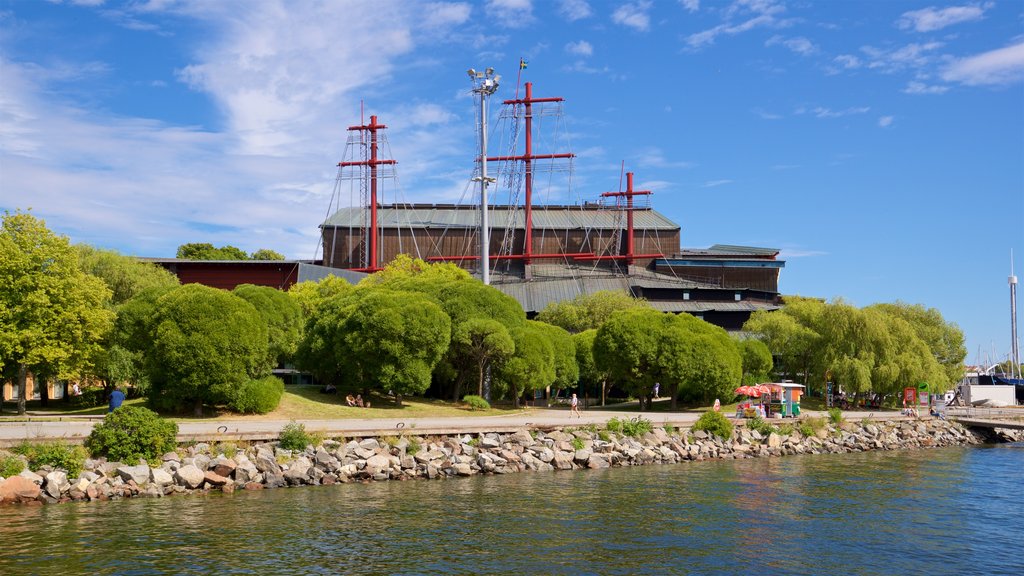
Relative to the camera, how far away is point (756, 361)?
236ft

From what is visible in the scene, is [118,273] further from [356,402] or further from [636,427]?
[636,427]

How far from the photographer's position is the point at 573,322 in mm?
93000

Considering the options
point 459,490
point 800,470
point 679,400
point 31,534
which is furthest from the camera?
point 679,400

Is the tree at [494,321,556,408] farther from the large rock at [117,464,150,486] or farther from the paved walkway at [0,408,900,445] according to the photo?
the large rock at [117,464,150,486]

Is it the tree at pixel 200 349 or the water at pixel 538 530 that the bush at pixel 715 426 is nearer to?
the water at pixel 538 530

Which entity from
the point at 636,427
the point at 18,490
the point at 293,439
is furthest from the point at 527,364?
the point at 18,490

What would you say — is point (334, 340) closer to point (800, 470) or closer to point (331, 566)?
point (800, 470)

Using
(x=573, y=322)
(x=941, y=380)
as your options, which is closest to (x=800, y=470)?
(x=941, y=380)

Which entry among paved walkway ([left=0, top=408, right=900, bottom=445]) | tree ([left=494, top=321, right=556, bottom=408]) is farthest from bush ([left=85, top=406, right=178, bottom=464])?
tree ([left=494, top=321, right=556, bottom=408])

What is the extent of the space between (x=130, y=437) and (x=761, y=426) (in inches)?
1345

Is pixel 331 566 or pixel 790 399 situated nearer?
pixel 331 566

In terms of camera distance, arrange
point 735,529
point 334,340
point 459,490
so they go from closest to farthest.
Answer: point 735,529, point 459,490, point 334,340

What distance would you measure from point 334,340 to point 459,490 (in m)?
25.5

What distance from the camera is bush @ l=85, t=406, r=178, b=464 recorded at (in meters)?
29.7
